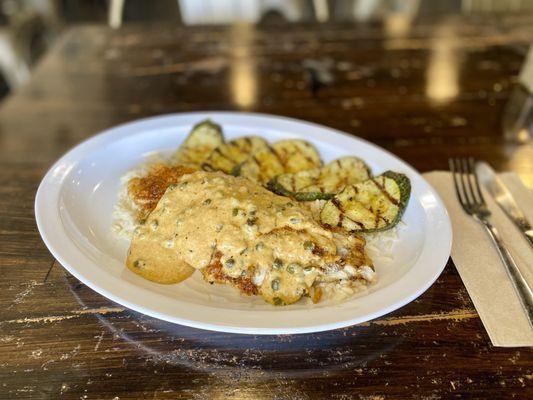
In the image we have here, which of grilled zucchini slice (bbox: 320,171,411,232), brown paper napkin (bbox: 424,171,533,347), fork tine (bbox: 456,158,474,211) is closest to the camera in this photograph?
brown paper napkin (bbox: 424,171,533,347)

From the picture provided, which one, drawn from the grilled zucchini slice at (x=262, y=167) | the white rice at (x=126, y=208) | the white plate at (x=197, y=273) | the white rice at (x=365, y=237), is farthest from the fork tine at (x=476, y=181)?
the white rice at (x=126, y=208)

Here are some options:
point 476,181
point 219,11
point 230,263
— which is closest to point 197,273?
point 230,263

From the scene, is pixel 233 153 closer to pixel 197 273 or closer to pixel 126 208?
pixel 126 208

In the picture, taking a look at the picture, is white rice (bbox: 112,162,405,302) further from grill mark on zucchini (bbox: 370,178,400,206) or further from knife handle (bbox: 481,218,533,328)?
knife handle (bbox: 481,218,533,328)

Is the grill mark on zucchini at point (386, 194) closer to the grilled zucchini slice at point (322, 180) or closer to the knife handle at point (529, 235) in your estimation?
the grilled zucchini slice at point (322, 180)

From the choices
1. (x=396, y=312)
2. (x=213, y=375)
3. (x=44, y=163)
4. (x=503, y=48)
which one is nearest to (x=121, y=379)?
(x=213, y=375)

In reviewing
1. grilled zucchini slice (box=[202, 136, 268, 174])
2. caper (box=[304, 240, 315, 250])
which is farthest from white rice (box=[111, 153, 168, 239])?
caper (box=[304, 240, 315, 250])
